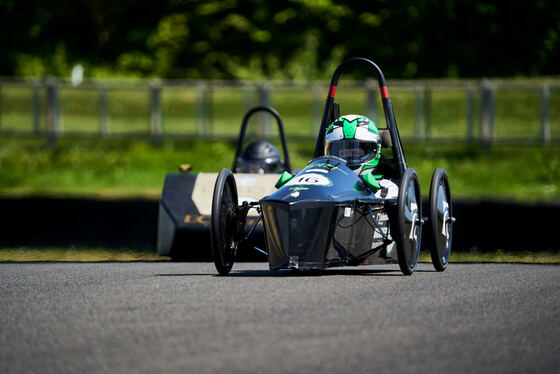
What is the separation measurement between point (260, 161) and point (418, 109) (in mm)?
→ 17061

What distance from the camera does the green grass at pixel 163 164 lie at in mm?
27266

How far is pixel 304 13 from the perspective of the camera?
42.9 m

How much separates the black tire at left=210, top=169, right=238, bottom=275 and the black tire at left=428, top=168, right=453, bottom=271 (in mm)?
1739

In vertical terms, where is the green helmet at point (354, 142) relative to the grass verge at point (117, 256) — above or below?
above

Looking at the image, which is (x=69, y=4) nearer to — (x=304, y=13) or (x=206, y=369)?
(x=304, y=13)

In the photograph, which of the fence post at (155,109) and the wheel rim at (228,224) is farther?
the fence post at (155,109)

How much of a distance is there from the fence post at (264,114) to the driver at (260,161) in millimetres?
16047

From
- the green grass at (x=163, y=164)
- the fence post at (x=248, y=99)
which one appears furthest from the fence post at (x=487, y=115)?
the fence post at (x=248, y=99)

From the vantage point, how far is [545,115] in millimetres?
29188

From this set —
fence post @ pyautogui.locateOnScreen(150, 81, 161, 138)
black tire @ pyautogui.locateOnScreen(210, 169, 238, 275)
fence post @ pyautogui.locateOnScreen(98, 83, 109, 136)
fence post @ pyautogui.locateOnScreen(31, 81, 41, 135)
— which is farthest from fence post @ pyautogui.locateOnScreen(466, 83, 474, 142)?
black tire @ pyautogui.locateOnScreen(210, 169, 238, 275)

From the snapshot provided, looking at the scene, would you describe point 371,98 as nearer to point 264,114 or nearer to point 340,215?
point 264,114

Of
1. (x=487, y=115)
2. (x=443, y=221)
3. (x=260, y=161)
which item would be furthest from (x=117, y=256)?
(x=487, y=115)

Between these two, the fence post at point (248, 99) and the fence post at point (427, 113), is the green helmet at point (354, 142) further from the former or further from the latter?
the fence post at point (248, 99)

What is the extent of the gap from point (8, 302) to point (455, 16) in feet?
106
